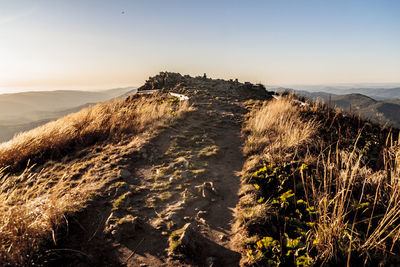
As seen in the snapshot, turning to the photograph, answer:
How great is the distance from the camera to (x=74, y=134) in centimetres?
683

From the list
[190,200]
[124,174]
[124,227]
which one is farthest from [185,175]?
[124,227]

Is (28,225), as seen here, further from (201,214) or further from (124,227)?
(201,214)

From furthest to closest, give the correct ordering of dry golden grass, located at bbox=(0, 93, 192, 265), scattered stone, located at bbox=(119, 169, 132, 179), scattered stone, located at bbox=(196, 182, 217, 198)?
scattered stone, located at bbox=(119, 169, 132, 179)
scattered stone, located at bbox=(196, 182, 217, 198)
dry golden grass, located at bbox=(0, 93, 192, 265)

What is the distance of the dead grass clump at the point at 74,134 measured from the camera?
5879 millimetres

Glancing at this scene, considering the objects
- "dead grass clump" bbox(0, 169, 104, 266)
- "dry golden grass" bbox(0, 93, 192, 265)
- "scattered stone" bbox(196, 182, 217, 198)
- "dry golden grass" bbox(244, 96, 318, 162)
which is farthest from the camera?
"dry golden grass" bbox(244, 96, 318, 162)

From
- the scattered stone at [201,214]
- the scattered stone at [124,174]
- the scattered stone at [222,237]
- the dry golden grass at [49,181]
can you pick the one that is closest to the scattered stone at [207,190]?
the scattered stone at [201,214]

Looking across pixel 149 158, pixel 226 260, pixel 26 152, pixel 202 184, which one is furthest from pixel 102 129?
pixel 226 260

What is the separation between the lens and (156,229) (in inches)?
121

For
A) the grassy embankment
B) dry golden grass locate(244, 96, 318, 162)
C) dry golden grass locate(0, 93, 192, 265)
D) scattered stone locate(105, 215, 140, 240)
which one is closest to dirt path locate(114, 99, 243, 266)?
scattered stone locate(105, 215, 140, 240)

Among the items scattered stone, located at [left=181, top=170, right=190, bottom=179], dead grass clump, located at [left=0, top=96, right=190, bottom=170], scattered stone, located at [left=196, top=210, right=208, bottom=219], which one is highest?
dead grass clump, located at [left=0, top=96, right=190, bottom=170]

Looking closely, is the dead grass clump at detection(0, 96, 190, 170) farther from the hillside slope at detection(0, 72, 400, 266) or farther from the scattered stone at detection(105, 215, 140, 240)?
the scattered stone at detection(105, 215, 140, 240)

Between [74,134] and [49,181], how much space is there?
10.7 ft

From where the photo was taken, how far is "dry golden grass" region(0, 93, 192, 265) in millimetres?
2330

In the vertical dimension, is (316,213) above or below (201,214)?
above
